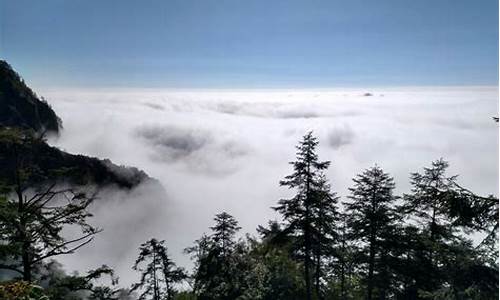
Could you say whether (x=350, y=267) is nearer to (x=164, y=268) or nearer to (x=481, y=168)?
(x=164, y=268)

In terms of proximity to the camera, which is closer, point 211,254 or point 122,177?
point 211,254

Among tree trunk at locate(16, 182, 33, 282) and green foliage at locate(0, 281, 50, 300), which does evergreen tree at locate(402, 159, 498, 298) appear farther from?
tree trunk at locate(16, 182, 33, 282)

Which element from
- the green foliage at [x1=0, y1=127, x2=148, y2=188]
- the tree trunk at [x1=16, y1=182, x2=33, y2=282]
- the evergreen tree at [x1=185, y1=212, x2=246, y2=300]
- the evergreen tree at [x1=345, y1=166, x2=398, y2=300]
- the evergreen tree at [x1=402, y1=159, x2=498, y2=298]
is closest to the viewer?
the evergreen tree at [x1=402, y1=159, x2=498, y2=298]

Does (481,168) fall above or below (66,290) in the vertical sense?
above

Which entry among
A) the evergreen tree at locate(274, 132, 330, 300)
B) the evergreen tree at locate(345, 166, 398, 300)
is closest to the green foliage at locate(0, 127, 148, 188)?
the evergreen tree at locate(274, 132, 330, 300)

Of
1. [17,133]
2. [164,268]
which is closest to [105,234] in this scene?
[164,268]

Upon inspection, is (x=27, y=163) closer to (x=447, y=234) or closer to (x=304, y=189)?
(x=304, y=189)
